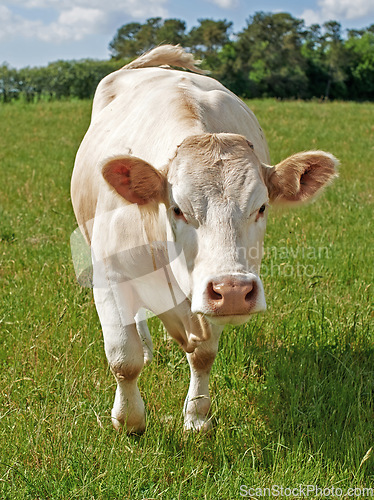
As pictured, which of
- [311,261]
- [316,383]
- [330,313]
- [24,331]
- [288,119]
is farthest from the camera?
[288,119]

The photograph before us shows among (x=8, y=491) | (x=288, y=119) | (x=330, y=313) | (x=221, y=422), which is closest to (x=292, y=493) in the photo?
(x=221, y=422)

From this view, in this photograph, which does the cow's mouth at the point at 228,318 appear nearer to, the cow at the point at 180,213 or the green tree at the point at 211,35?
the cow at the point at 180,213

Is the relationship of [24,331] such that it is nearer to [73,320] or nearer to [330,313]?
[73,320]

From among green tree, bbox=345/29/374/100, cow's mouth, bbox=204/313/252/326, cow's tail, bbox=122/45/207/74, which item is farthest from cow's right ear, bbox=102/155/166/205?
green tree, bbox=345/29/374/100

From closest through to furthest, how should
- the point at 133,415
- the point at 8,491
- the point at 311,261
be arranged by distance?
the point at 8,491, the point at 133,415, the point at 311,261

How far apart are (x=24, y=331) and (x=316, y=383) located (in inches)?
74.1

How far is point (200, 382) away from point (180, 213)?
1.20 meters

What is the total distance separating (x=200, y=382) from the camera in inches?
126

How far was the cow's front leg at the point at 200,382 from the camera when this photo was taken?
312 cm

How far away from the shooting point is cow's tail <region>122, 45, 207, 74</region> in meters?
4.61

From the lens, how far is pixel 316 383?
3.21 meters

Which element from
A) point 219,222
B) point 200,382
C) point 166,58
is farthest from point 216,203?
point 166,58

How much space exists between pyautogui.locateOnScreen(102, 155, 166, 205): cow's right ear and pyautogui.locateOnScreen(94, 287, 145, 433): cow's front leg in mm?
613

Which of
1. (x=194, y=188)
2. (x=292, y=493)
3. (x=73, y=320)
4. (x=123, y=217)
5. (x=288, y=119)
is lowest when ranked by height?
(x=292, y=493)
